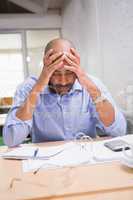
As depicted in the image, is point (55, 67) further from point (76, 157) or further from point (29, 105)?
point (76, 157)

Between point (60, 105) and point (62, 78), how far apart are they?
16 cm

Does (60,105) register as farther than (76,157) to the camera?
Yes

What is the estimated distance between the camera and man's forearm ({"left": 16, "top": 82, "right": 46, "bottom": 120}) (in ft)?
4.29

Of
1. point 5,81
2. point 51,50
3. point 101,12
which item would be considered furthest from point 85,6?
point 5,81

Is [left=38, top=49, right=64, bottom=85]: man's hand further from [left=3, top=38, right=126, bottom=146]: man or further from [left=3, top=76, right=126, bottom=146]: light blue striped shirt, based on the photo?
[left=3, top=76, right=126, bottom=146]: light blue striped shirt

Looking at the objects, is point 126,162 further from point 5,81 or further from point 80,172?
point 5,81

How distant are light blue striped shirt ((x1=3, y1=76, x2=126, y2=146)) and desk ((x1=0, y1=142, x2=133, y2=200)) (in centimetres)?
47

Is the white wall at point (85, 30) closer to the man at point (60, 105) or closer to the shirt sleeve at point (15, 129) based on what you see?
the man at point (60, 105)

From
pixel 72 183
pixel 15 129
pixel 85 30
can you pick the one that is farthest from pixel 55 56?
pixel 85 30

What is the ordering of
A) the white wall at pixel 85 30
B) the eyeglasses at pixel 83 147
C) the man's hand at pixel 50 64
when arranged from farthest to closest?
the white wall at pixel 85 30, the man's hand at pixel 50 64, the eyeglasses at pixel 83 147

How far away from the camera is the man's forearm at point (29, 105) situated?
1.31m

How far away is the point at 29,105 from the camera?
1.32 meters

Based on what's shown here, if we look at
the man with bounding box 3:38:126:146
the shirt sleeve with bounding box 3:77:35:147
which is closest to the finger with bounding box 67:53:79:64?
the man with bounding box 3:38:126:146

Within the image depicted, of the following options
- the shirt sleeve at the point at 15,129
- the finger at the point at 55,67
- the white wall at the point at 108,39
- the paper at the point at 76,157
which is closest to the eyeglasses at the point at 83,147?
the paper at the point at 76,157
